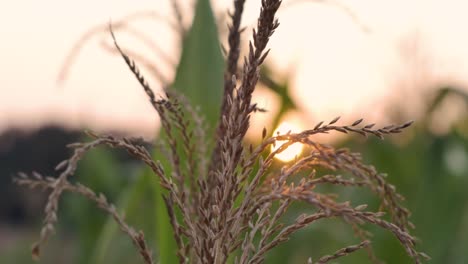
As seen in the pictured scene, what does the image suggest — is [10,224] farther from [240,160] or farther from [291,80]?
[240,160]

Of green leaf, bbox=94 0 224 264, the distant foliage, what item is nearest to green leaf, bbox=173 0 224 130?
green leaf, bbox=94 0 224 264

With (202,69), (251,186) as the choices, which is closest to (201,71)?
(202,69)

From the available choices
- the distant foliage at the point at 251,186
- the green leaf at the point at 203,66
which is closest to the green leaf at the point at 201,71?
the green leaf at the point at 203,66

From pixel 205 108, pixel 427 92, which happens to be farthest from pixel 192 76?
pixel 427 92

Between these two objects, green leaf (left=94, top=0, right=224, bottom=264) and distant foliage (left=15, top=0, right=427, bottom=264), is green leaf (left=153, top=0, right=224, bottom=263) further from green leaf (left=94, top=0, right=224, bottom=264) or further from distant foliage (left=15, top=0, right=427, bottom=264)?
distant foliage (left=15, top=0, right=427, bottom=264)

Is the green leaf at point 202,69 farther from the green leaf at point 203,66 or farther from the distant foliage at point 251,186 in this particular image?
the distant foliage at point 251,186

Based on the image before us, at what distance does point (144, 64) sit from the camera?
5.92ft

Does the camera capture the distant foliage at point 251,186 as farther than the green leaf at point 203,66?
No

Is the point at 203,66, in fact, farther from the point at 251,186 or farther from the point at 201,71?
the point at 251,186

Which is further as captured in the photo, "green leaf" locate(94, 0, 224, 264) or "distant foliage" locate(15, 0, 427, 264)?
"green leaf" locate(94, 0, 224, 264)

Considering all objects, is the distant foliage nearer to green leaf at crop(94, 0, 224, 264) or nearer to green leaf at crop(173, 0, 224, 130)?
green leaf at crop(94, 0, 224, 264)

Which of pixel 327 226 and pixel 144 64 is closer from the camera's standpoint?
pixel 144 64

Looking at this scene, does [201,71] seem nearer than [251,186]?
No

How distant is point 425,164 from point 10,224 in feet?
80.6
